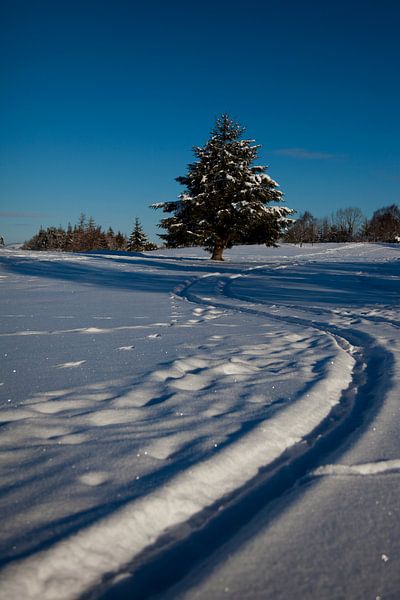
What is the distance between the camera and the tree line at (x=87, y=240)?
62.3 m

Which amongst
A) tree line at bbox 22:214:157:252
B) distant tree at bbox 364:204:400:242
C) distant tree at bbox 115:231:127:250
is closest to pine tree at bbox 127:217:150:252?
tree line at bbox 22:214:157:252

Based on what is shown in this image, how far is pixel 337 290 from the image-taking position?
11.7 metres

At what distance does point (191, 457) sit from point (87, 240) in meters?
81.4

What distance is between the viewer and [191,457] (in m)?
2.05

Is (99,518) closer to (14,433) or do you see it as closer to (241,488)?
(241,488)

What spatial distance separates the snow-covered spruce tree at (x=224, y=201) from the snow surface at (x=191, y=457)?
1739 centimetres

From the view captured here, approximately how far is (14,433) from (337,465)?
6.16ft

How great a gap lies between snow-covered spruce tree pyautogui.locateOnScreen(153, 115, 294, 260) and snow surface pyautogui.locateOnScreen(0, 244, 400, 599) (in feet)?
57.1

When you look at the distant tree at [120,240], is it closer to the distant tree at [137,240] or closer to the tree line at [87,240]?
the tree line at [87,240]

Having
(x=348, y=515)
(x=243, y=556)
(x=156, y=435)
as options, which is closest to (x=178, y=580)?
(x=243, y=556)

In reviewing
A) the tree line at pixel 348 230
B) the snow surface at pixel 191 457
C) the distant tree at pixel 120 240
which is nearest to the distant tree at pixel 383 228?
the tree line at pixel 348 230

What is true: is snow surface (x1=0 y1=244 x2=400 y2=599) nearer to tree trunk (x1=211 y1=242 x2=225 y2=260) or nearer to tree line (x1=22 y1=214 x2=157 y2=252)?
tree trunk (x1=211 y1=242 x2=225 y2=260)

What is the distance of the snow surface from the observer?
4.49ft

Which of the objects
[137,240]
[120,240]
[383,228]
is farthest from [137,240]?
[383,228]
